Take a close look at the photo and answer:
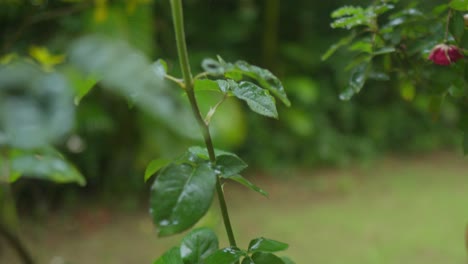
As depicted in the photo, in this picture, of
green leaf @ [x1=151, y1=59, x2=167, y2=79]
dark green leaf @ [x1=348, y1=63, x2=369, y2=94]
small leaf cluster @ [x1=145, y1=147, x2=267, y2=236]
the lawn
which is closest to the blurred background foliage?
the lawn

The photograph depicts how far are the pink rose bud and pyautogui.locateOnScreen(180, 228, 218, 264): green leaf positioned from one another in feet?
1.20

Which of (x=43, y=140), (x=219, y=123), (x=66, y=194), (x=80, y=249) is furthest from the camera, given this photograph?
(x=66, y=194)

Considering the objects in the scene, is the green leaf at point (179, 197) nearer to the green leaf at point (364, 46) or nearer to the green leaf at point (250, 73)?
the green leaf at point (250, 73)

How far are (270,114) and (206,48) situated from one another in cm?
313

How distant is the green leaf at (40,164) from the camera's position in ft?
1.32

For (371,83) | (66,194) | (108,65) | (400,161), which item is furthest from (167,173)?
(371,83)

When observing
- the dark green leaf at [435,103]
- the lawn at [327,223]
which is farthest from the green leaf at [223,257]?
the lawn at [327,223]

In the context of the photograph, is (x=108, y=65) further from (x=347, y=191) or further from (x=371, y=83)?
(x=371, y=83)

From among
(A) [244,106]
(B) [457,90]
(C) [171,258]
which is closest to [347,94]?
(B) [457,90]

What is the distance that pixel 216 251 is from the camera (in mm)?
440

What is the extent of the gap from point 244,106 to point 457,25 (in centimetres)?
286

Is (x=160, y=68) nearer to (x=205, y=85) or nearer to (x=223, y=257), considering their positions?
(x=205, y=85)

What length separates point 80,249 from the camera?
223cm

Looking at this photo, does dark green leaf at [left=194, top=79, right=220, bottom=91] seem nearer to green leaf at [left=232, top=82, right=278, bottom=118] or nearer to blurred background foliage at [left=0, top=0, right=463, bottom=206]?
green leaf at [left=232, top=82, right=278, bottom=118]
